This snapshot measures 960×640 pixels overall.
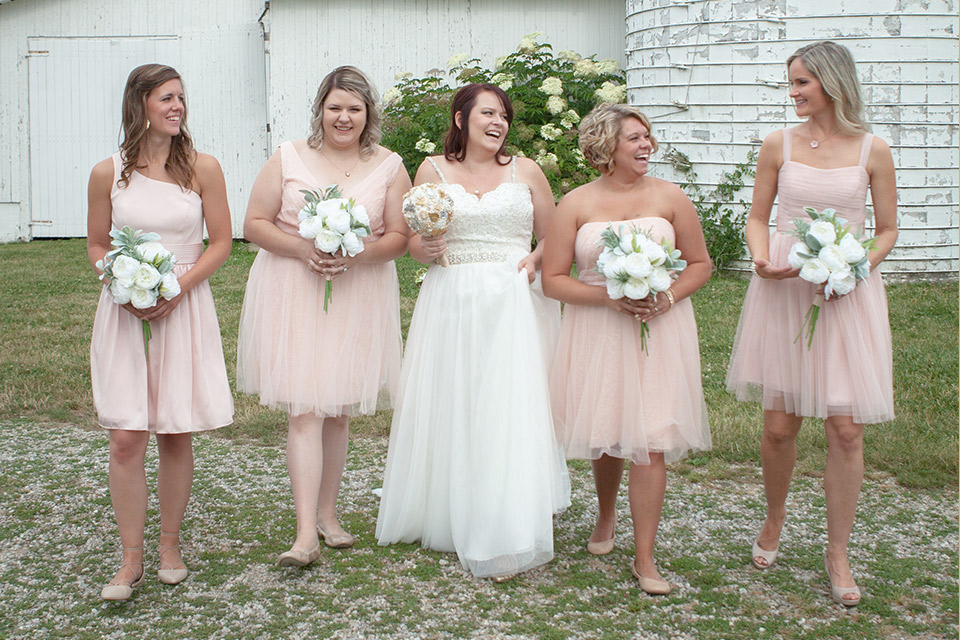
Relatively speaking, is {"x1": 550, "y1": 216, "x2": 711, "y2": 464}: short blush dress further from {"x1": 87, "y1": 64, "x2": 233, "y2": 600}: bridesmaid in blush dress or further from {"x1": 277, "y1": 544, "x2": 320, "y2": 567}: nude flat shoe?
{"x1": 87, "y1": 64, "x2": 233, "y2": 600}: bridesmaid in blush dress

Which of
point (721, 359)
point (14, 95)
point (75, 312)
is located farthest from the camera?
point (14, 95)

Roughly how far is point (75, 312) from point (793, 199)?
8493 mm

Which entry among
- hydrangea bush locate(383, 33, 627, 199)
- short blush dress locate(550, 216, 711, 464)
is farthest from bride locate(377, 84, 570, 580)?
hydrangea bush locate(383, 33, 627, 199)

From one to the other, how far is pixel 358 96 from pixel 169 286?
1.22m

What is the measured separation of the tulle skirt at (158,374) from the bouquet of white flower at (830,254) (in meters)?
2.44

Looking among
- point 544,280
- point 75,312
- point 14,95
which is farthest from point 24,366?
point 14,95

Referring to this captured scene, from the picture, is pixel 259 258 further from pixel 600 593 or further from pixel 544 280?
pixel 600 593

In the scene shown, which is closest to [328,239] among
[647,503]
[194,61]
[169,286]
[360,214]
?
[360,214]

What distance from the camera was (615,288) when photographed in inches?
159

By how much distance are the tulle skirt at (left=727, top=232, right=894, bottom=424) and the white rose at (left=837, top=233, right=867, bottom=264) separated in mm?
289

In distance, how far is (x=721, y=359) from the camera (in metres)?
8.21

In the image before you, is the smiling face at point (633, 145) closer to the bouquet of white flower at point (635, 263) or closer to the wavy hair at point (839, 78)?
the bouquet of white flower at point (635, 263)

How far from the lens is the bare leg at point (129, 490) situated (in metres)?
4.20

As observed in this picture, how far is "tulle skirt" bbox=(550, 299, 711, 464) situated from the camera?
4.21 m
